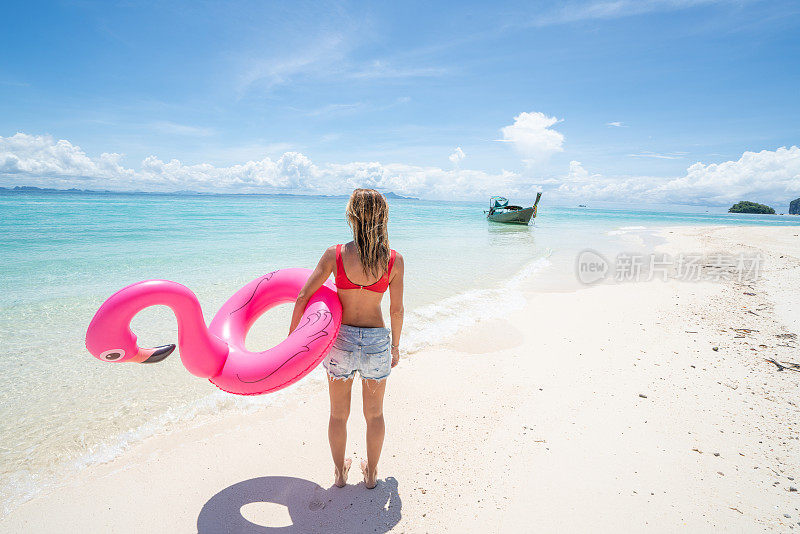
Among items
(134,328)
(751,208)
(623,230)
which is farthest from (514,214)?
(751,208)

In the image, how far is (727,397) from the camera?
3598mm

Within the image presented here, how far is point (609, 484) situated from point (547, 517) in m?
0.59

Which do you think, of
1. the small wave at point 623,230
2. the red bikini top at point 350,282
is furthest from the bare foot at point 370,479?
the small wave at point 623,230

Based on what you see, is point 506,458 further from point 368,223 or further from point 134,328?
point 134,328

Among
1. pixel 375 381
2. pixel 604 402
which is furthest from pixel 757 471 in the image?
pixel 375 381

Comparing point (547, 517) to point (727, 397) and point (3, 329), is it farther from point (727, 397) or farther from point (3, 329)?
point (3, 329)

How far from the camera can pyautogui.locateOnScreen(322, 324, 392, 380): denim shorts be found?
2.24 meters

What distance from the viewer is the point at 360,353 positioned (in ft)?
7.36

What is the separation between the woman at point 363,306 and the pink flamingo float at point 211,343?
112 mm

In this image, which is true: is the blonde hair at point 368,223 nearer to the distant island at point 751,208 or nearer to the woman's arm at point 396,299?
the woman's arm at point 396,299

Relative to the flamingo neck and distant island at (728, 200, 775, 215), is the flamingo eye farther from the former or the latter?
distant island at (728, 200, 775, 215)
